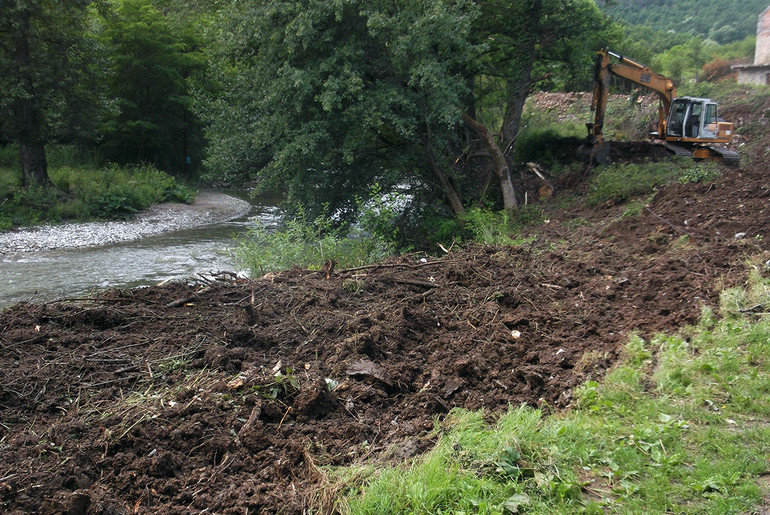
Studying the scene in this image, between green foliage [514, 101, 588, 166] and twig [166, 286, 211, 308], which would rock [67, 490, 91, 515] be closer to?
twig [166, 286, 211, 308]

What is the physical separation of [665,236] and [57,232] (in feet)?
56.7

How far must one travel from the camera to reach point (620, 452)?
154 inches

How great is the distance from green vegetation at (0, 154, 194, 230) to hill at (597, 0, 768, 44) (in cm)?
4034

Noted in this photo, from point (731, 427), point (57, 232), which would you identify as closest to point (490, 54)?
point (57, 232)

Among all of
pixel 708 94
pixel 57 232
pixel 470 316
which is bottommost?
pixel 57 232

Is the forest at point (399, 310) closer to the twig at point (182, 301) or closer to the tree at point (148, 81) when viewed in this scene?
the twig at point (182, 301)

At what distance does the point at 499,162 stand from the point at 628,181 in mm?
3933

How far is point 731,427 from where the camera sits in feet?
13.4

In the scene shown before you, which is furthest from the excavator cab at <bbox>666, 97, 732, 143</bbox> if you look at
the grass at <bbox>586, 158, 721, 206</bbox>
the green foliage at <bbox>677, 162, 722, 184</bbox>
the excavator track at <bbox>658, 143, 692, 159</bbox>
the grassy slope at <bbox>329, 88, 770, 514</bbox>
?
the grassy slope at <bbox>329, 88, 770, 514</bbox>

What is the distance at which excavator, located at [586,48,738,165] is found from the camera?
55.6 ft

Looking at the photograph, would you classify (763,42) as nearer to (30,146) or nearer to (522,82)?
(522,82)

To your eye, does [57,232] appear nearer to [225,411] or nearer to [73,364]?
[73,364]

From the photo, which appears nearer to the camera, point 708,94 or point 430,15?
point 430,15

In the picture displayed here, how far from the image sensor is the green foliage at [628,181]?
1366 cm
